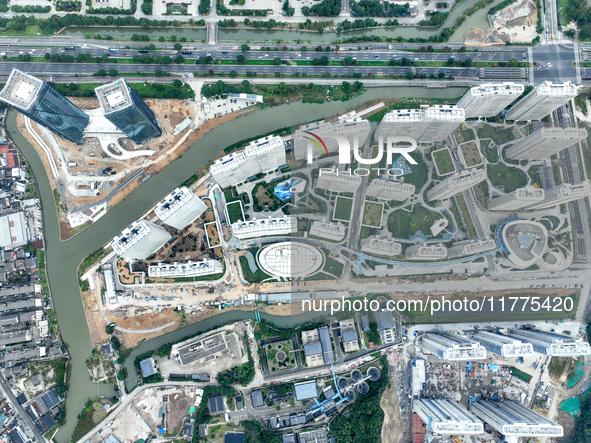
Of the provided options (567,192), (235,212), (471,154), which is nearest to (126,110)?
(235,212)

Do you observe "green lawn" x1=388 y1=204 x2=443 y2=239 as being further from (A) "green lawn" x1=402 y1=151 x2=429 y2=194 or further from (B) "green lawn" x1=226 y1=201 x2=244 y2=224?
(B) "green lawn" x1=226 y1=201 x2=244 y2=224

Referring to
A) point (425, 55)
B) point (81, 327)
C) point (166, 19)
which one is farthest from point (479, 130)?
point (81, 327)

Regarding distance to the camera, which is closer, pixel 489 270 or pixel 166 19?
pixel 489 270

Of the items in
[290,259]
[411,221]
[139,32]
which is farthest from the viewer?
[139,32]

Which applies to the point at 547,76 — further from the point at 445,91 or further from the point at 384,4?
the point at 384,4

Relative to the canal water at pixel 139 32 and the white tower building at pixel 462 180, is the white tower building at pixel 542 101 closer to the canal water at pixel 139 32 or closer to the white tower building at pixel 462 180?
the white tower building at pixel 462 180

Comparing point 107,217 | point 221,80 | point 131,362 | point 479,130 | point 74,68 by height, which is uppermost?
point 74,68

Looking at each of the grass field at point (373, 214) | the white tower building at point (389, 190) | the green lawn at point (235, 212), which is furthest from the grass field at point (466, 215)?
the green lawn at point (235, 212)

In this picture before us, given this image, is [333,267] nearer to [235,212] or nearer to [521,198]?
[235,212]
